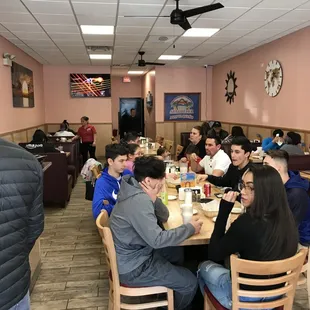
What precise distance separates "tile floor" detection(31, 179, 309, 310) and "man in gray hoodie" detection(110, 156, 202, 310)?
86 centimetres

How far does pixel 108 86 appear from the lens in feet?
36.9

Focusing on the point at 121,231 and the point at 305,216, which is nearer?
the point at 121,231

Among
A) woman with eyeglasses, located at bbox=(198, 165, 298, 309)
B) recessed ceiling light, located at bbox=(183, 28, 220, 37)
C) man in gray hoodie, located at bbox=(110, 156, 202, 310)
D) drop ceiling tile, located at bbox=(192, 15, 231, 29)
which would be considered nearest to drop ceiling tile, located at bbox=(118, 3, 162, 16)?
drop ceiling tile, located at bbox=(192, 15, 231, 29)

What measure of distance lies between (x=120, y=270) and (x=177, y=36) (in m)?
5.49

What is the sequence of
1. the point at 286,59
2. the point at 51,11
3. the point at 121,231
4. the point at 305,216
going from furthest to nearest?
the point at 286,59
the point at 51,11
the point at 305,216
the point at 121,231

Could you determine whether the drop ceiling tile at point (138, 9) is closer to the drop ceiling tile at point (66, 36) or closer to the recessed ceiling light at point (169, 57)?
the drop ceiling tile at point (66, 36)

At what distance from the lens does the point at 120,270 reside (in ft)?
7.36

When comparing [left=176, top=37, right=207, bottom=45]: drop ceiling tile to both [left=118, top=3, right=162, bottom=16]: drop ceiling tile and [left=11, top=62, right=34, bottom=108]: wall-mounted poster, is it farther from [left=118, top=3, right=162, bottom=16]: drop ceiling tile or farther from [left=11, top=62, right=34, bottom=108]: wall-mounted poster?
[left=11, top=62, right=34, bottom=108]: wall-mounted poster

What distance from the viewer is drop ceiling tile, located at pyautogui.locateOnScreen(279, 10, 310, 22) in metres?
5.10

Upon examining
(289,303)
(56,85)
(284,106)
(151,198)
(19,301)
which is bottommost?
(289,303)

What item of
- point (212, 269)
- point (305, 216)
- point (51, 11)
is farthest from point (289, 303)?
point (51, 11)

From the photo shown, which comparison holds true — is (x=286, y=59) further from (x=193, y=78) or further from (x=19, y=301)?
(x=19, y=301)

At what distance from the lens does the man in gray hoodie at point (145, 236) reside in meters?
2.15

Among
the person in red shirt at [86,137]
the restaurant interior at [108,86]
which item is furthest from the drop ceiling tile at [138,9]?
the person in red shirt at [86,137]
